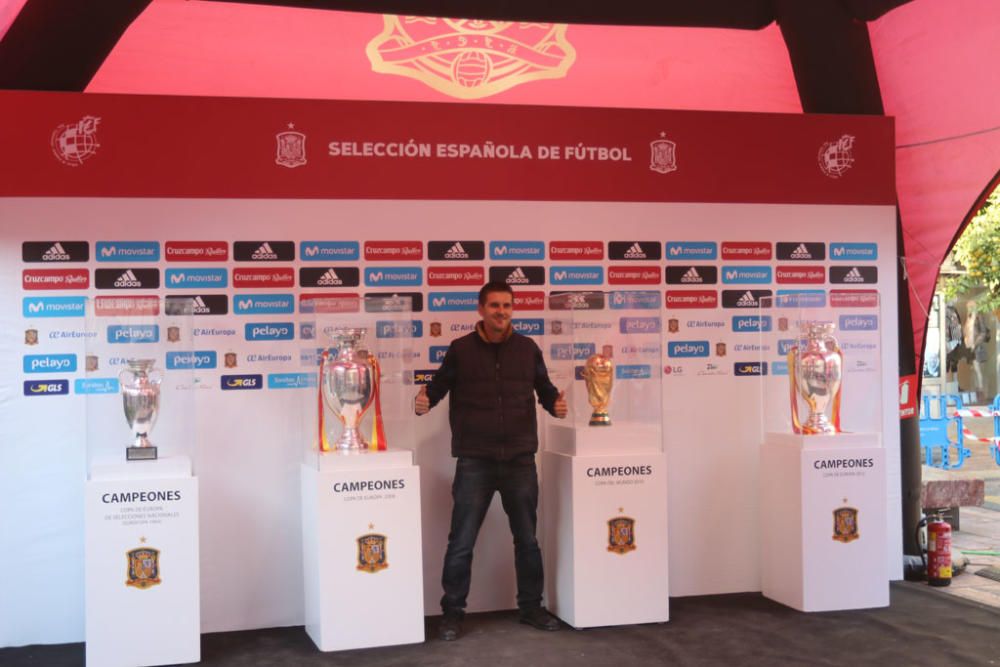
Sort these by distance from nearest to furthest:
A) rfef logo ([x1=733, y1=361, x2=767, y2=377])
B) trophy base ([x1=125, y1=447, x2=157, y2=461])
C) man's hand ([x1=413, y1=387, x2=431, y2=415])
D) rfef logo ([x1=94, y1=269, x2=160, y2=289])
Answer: trophy base ([x1=125, y1=447, x2=157, y2=461]) < man's hand ([x1=413, y1=387, x2=431, y2=415]) < rfef logo ([x1=94, y1=269, x2=160, y2=289]) < rfef logo ([x1=733, y1=361, x2=767, y2=377])

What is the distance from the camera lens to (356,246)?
216 inches

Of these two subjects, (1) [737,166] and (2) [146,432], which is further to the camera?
(1) [737,166]

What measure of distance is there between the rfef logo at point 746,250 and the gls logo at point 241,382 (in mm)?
2582

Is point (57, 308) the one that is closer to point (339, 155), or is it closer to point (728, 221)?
point (339, 155)

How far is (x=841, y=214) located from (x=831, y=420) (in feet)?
3.99

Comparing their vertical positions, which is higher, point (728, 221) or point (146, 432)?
point (728, 221)

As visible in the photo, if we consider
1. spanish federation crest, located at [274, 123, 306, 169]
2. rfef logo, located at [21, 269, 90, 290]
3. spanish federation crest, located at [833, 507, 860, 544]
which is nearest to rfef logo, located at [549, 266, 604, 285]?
spanish federation crest, located at [274, 123, 306, 169]

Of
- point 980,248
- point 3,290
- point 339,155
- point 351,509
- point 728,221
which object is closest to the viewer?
point 351,509

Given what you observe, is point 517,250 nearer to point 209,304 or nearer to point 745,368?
point 745,368

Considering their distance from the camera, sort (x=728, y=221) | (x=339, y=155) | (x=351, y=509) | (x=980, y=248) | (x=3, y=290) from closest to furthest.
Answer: (x=351, y=509), (x=3, y=290), (x=339, y=155), (x=728, y=221), (x=980, y=248)

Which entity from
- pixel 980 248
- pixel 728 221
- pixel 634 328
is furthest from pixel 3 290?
pixel 980 248

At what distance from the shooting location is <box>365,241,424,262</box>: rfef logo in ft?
18.1

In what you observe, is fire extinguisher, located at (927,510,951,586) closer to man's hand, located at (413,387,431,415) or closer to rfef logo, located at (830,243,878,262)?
rfef logo, located at (830,243,878,262)

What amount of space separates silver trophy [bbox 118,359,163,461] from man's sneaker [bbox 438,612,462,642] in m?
1.54
